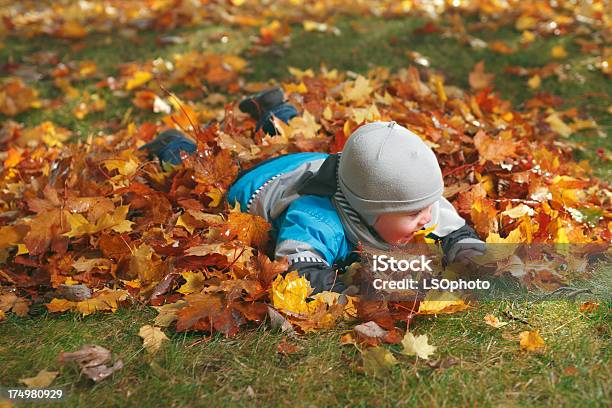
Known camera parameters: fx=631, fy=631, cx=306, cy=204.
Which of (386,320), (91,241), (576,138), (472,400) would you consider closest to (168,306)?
(91,241)

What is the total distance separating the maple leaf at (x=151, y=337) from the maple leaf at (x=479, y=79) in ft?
11.2

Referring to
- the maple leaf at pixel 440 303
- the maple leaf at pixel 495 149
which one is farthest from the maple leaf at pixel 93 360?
the maple leaf at pixel 495 149

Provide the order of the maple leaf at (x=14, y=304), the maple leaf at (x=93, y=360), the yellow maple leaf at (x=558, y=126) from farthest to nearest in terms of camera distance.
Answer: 1. the yellow maple leaf at (x=558, y=126)
2. the maple leaf at (x=14, y=304)
3. the maple leaf at (x=93, y=360)

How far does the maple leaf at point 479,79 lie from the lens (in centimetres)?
483

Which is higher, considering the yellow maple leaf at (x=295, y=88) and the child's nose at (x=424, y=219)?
the child's nose at (x=424, y=219)

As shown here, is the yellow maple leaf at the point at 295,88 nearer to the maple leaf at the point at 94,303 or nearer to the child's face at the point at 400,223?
the child's face at the point at 400,223

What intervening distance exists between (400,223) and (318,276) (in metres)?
0.41

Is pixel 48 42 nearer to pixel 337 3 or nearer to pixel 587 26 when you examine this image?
pixel 337 3

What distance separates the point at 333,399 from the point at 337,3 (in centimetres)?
545

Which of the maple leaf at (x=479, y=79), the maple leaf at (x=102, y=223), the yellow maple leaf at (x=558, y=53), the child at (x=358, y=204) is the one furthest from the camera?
the yellow maple leaf at (x=558, y=53)

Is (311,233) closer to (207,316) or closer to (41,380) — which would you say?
(207,316)

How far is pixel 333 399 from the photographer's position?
198 centimetres

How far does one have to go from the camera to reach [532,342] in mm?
2170

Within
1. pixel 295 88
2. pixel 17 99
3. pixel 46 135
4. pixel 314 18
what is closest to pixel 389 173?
pixel 295 88
